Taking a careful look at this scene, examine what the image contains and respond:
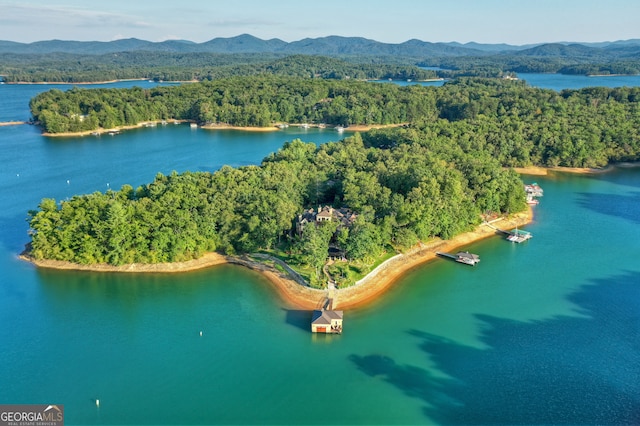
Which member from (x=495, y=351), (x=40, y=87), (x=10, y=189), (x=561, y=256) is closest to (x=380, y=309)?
(x=495, y=351)

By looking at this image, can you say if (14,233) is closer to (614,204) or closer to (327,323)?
(327,323)

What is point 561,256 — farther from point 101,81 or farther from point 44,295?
point 101,81

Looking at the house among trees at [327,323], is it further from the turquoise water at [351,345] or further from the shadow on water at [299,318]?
the shadow on water at [299,318]

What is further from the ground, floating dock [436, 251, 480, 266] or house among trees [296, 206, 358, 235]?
house among trees [296, 206, 358, 235]

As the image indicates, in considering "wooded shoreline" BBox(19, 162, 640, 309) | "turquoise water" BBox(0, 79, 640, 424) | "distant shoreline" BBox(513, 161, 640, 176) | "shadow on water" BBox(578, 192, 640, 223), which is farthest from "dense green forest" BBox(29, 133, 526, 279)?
"distant shoreline" BBox(513, 161, 640, 176)

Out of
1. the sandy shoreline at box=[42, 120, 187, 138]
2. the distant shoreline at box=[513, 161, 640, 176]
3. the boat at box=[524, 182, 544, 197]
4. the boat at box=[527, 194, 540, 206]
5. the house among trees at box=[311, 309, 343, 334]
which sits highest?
the sandy shoreline at box=[42, 120, 187, 138]

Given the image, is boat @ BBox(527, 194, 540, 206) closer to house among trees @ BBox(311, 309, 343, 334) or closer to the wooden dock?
the wooden dock

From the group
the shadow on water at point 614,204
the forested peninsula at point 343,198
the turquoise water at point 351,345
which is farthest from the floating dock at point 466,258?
the shadow on water at point 614,204
